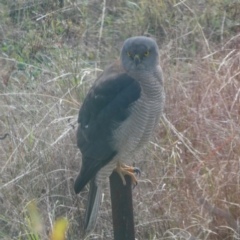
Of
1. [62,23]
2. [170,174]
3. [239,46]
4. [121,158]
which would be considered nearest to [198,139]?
[170,174]

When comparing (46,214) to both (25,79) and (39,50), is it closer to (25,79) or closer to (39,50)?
(25,79)

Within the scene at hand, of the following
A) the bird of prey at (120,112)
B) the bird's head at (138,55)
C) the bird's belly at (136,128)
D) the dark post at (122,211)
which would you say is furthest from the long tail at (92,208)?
the bird's head at (138,55)

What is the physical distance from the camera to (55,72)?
465 cm

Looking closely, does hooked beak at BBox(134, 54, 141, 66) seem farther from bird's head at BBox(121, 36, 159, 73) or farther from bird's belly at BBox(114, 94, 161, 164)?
bird's belly at BBox(114, 94, 161, 164)

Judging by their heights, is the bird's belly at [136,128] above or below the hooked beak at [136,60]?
below

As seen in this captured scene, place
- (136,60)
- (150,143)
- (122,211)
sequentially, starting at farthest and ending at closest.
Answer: (150,143), (136,60), (122,211)

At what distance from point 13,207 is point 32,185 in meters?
0.17

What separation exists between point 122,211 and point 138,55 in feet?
2.58

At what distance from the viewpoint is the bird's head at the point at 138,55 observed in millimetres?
3055

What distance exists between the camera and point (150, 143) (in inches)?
158

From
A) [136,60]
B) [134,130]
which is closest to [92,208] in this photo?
[134,130]

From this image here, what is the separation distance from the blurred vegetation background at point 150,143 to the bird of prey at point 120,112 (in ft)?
1.29

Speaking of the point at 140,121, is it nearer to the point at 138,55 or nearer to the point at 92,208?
the point at 138,55

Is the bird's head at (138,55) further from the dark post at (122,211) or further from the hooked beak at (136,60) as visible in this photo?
the dark post at (122,211)
